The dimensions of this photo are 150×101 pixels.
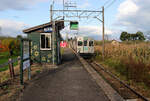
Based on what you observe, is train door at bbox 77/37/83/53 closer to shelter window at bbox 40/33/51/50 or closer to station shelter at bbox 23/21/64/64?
station shelter at bbox 23/21/64/64

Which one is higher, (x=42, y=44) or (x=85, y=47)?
(x=42, y=44)

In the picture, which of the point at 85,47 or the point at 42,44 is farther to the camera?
the point at 85,47

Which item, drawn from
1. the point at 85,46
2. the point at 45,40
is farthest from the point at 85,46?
the point at 45,40

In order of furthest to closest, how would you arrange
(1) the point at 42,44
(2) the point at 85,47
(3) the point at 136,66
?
1. (2) the point at 85,47
2. (1) the point at 42,44
3. (3) the point at 136,66

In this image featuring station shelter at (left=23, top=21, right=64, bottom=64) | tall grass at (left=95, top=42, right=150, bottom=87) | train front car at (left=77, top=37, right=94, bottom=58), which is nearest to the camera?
tall grass at (left=95, top=42, right=150, bottom=87)

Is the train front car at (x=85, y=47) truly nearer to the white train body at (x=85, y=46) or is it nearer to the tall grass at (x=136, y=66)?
the white train body at (x=85, y=46)

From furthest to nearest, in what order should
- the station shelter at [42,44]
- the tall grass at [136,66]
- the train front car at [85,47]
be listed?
the train front car at [85,47] → the station shelter at [42,44] → the tall grass at [136,66]

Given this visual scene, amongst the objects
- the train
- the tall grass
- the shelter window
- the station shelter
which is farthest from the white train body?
the shelter window

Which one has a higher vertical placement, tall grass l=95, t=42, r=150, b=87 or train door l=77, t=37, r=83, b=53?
train door l=77, t=37, r=83, b=53

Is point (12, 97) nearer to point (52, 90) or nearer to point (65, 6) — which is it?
point (52, 90)

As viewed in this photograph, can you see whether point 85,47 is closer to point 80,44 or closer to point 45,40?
point 80,44

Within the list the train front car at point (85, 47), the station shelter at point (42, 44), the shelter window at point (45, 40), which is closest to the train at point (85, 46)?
the train front car at point (85, 47)

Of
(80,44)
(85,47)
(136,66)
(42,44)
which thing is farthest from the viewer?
(80,44)

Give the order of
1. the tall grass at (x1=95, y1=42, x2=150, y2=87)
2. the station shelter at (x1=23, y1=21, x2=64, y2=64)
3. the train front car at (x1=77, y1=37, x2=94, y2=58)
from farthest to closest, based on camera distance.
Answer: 1. the train front car at (x1=77, y1=37, x2=94, y2=58)
2. the station shelter at (x1=23, y1=21, x2=64, y2=64)
3. the tall grass at (x1=95, y1=42, x2=150, y2=87)
